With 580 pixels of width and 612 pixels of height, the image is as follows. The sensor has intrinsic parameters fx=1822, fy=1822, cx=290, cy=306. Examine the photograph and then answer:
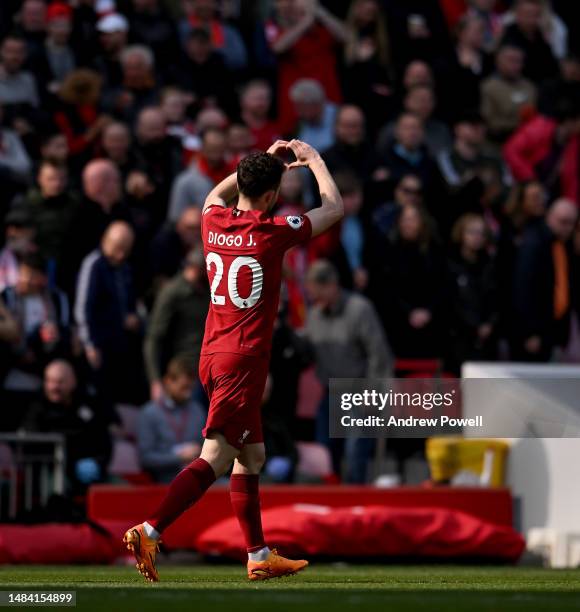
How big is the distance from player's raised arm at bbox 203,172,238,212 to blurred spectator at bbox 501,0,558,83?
10509 mm

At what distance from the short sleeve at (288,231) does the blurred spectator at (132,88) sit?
7.36 metres

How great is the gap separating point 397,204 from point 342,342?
77.0 inches

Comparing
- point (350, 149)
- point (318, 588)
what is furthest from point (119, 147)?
point (318, 588)

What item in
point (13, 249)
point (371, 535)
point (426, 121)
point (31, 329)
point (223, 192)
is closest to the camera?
point (223, 192)

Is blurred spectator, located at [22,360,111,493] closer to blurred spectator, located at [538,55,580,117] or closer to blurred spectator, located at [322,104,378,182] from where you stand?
blurred spectator, located at [322,104,378,182]

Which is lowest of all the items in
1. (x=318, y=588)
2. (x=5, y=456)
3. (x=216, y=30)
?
(x=318, y=588)

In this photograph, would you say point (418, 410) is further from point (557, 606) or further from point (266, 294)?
point (557, 606)

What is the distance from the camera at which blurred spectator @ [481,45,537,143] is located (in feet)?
62.0

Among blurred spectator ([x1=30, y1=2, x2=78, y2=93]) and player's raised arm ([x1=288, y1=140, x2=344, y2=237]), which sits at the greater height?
blurred spectator ([x1=30, y1=2, x2=78, y2=93])

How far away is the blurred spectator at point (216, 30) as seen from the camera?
58.9 feet

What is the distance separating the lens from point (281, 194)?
1572 cm

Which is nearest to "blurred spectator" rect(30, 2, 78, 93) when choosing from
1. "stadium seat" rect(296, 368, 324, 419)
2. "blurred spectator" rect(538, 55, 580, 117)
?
"stadium seat" rect(296, 368, 324, 419)

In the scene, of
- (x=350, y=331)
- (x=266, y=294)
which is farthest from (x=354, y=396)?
(x=266, y=294)

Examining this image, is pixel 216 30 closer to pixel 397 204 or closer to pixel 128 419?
pixel 397 204
